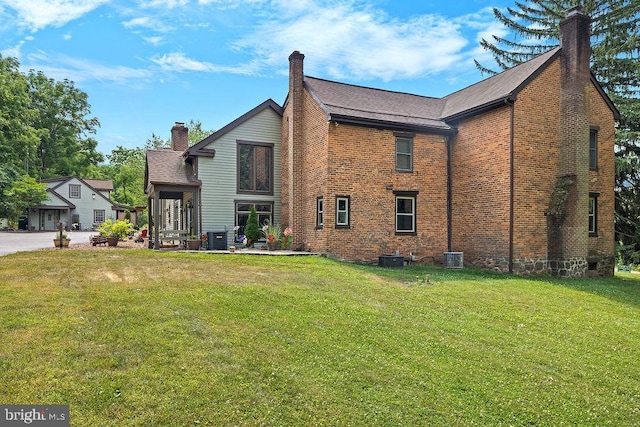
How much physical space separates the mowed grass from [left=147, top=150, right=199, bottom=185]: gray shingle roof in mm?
8183

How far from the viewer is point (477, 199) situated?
15.3 metres

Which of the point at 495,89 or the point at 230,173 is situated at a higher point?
the point at 495,89

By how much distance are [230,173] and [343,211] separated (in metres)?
5.90

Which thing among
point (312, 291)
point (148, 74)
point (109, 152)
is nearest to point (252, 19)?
point (312, 291)

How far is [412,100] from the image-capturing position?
1922cm

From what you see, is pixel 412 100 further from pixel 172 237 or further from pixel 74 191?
pixel 74 191

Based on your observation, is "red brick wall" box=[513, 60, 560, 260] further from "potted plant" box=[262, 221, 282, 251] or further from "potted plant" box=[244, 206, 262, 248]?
"potted plant" box=[244, 206, 262, 248]

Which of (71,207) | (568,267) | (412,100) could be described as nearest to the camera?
(568,267)

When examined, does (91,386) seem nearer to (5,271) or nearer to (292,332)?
(292,332)

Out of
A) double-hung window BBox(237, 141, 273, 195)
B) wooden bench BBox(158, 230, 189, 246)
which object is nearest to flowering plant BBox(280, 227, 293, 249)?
double-hung window BBox(237, 141, 273, 195)

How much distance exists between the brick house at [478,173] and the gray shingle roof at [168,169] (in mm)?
4664

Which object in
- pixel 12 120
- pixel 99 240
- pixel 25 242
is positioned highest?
pixel 12 120

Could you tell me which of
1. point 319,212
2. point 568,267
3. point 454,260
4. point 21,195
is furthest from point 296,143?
point 21,195

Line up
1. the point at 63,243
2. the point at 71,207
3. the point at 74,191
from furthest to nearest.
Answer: the point at 74,191 < the point at 71,207 < the point at 63,243
